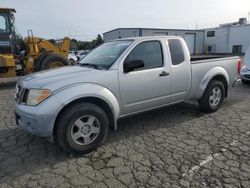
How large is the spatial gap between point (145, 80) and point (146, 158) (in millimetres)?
1425

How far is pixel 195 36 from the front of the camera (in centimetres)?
4741

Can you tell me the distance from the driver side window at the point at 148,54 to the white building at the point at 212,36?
35788 mm

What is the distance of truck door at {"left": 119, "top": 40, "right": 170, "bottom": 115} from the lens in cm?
417

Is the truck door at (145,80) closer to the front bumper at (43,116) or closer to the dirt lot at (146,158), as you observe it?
the dirt lot at (146,158)

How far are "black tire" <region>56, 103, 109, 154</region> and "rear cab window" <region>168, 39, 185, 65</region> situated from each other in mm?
1961

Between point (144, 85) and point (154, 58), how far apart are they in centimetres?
63

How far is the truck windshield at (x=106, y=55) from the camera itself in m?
4.23

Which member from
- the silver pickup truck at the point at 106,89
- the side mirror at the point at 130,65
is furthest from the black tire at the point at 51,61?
the side mirror at the point at 130,65

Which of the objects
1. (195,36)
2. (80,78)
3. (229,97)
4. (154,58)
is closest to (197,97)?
(154,58)

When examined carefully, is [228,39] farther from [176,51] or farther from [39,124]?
[39,124]

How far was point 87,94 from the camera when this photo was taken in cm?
366

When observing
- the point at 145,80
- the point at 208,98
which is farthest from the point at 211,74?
the point at 145,80

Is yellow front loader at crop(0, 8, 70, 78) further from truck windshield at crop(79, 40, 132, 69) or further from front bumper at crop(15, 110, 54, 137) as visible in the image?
front bumper at crop(15, 110, 54, 137)


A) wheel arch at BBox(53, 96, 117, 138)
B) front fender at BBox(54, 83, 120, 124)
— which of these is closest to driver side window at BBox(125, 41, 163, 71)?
front fender at BBox(54, 83, 120, 124)
